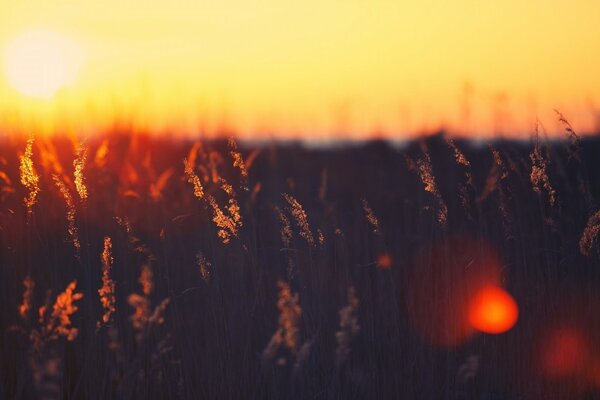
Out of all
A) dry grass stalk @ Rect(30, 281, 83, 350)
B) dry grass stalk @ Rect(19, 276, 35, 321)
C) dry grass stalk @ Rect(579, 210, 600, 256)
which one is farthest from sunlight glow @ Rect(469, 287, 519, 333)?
dry grass stalk @ Rect(19, 276, 35, 321)

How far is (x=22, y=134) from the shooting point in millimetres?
4875

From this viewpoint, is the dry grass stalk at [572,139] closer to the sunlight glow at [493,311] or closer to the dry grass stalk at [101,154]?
the sunlight glow at [493,311]

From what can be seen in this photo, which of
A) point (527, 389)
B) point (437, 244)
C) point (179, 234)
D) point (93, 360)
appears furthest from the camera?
point (179, 234)

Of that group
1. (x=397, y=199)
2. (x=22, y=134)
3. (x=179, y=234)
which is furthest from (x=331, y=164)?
(x=179, y=234)

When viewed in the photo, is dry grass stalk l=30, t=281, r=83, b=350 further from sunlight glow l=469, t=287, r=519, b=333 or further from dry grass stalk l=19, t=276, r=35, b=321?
sunlight glow l=469, t=287, r=519, b=333

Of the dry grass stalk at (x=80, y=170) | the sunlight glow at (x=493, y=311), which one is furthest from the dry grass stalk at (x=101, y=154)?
the sunlight glow at (x=493, y=311)

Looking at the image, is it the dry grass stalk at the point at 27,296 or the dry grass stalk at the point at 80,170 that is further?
the dry grass stalk at the point at 80,170

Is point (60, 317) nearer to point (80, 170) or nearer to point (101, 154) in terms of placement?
point (80, 170)

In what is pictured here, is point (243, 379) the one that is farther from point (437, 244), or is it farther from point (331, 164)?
point (331, 164)

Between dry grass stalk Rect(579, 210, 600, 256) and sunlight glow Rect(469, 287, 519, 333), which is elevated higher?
dry grass stalk Rect(579, 210, 600, 256)

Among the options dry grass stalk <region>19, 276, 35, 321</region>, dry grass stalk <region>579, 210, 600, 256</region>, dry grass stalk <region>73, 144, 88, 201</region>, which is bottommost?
dry grass stalk <region>19, 276, 35, 321</region>

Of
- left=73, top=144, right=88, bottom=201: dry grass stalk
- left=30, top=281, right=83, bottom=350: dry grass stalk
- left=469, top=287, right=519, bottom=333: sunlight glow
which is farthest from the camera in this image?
left=469, top=287, right=519, bottom=333: sunlight glow

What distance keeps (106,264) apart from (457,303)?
1267mm

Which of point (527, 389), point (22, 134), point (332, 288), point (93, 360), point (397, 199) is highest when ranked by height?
point (22, 134)
